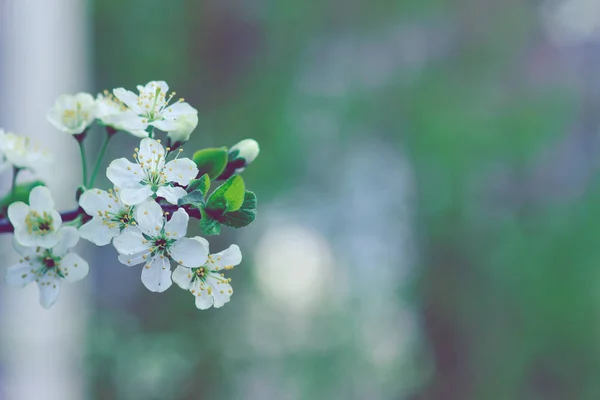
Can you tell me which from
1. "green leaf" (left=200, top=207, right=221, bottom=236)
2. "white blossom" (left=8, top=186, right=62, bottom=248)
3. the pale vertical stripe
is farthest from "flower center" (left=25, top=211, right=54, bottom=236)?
the pale vertical stripe

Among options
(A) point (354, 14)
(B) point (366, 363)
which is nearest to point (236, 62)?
(A) point (354, 14)

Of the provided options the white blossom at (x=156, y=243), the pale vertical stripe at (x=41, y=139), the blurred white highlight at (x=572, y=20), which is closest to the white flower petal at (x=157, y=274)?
the white blossom at (x=156, y=243)

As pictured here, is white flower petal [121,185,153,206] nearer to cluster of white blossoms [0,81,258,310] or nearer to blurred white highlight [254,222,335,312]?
cluster of white blossoms [0,81,258,310]

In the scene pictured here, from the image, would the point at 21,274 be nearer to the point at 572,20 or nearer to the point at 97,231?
the point at 97,231

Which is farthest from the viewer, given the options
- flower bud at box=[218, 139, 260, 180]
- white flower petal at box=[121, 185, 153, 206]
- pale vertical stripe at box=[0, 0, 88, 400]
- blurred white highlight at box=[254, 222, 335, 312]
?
blurred white highlight at box=[254, 222, 335, 312]

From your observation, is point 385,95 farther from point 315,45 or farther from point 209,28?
point 209,28

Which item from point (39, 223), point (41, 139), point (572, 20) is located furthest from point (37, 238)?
point (572, 20)

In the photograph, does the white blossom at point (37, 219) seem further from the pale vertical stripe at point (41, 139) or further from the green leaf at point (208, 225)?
the pale vertical stripe at point (41, 139)
